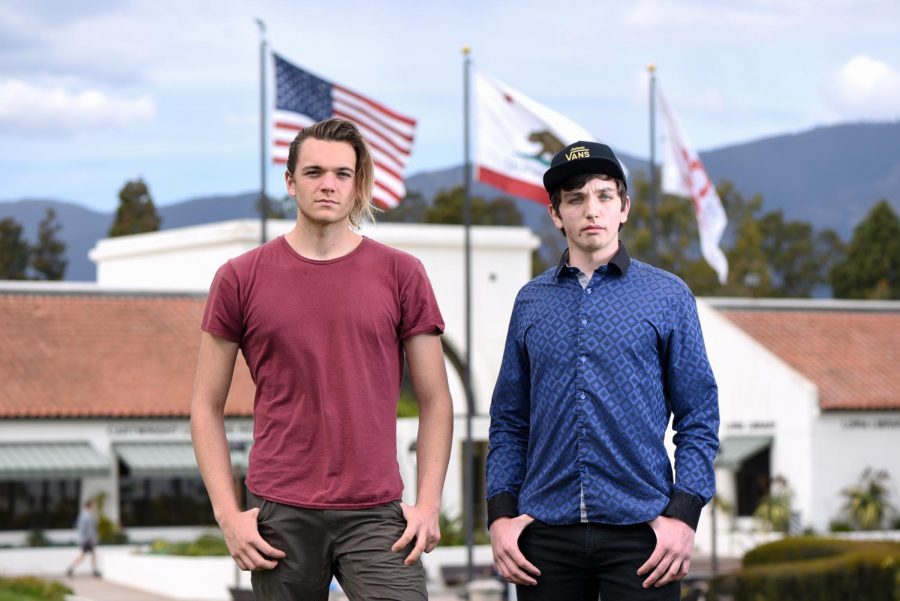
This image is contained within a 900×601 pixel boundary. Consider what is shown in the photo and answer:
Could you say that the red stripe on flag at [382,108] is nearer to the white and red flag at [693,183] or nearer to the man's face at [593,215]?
the white and red flag at [693,183]

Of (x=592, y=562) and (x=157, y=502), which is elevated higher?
(x=592, y=562)

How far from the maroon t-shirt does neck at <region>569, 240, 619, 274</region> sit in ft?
1.63

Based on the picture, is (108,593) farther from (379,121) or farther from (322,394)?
(322,394)

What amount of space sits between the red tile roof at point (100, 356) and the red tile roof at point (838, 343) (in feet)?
42.0

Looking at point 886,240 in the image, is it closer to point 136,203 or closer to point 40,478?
point 136,203

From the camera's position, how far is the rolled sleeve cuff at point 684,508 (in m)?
4.71

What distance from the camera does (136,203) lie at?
78.5m

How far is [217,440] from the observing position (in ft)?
15.9

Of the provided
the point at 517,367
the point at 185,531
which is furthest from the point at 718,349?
the point at 517,367

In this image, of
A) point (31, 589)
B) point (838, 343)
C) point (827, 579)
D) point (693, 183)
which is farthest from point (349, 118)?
point (838, 343)

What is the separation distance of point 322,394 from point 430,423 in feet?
1.31

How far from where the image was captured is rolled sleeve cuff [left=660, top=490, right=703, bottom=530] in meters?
4.71

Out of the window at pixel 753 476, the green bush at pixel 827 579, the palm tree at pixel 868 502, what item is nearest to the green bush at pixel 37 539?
the window at pixel 753 476

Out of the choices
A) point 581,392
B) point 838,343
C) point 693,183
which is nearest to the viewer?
point 581,392
